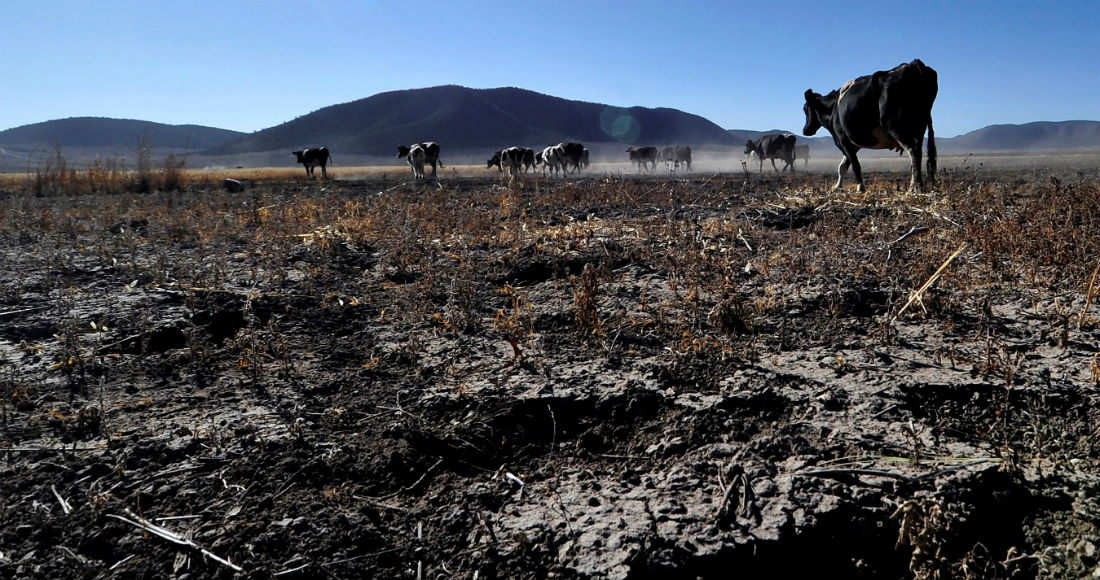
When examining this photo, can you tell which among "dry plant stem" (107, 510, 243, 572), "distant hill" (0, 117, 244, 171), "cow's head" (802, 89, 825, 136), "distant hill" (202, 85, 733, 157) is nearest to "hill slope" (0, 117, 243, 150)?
"distant hill" (0, 117, 244, 171)

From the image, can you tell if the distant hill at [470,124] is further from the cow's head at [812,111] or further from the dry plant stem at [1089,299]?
the dry plant stem at [1089,299]

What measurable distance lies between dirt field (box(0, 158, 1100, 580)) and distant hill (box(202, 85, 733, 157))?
347ft

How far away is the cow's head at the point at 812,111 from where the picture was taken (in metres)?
10.3

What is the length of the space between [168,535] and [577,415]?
152 centimetres

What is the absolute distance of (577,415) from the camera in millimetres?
2775

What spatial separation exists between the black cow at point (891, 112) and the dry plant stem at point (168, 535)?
27.5ft

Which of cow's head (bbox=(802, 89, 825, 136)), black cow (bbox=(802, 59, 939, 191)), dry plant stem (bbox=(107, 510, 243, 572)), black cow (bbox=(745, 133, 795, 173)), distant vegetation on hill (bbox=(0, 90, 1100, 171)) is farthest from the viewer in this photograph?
distant vegetation on hill (bbox=(0, 90, 1100, 171))

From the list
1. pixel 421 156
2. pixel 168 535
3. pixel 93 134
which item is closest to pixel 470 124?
pixel 93 134

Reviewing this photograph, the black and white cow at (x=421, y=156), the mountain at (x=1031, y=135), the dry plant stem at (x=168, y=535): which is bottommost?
the dry plant stem at (x=168, y=535)

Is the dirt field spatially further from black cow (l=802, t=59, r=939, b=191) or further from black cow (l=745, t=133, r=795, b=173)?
black cow (l=745, t=133, r=795, b=173)

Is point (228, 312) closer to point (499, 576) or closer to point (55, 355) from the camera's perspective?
point (55, 355)

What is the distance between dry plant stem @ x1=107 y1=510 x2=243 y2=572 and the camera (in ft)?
6.29

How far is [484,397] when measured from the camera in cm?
289

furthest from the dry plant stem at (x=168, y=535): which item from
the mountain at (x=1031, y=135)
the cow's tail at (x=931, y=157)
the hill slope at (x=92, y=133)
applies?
the mountain at (x=1031, y=135)
